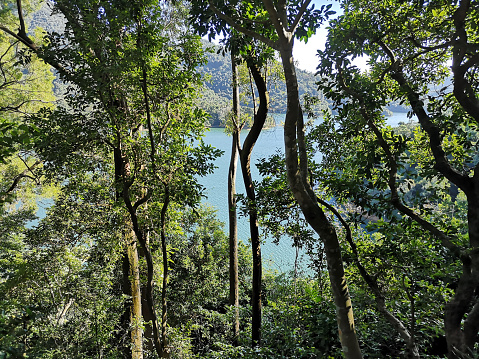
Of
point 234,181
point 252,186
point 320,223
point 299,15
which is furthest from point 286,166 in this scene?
point 234,181

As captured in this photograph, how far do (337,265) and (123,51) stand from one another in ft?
11.0

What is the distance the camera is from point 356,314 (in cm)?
362

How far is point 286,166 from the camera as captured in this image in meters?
2.39

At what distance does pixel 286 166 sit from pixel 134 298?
179 inches

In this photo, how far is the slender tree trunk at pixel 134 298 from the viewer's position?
16.8 ft

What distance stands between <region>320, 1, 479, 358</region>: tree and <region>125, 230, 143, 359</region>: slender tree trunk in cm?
404

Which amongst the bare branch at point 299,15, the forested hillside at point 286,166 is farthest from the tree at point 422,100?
the bare branch at point 299,15

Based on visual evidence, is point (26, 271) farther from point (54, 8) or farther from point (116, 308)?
point (54, 8)

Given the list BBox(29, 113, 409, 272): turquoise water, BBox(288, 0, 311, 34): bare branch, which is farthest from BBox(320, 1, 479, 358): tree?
BBox(29, 113, 409, 272): turquoise water

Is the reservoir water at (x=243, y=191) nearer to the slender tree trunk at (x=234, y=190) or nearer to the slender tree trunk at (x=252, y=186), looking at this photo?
the slender tree trunk at (x=234, y=190)

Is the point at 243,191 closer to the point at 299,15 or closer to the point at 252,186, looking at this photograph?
the point at 252,186

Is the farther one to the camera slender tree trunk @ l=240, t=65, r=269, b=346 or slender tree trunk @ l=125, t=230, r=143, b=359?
slender tree trunk @ l=125, t=230, r=143, b=359

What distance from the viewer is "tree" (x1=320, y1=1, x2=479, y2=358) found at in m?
3.04

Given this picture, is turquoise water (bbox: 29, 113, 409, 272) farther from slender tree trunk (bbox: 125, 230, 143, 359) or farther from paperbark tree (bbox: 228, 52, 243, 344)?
slender tree trunk (bbox: 125, 230, 143, 359)
